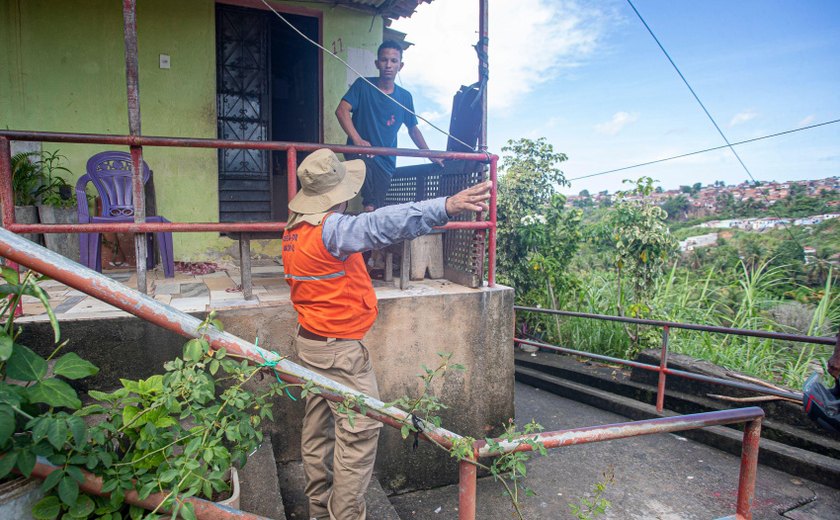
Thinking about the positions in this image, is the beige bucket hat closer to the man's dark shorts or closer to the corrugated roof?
the man's dark shorts

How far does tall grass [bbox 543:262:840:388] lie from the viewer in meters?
6.38

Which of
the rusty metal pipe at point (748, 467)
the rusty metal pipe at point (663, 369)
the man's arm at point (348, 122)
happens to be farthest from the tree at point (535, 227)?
the rusty metal pipe at point (748, 467)

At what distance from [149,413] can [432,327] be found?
7.33 feet

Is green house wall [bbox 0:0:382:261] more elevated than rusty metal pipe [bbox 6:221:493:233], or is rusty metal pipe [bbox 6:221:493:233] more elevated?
green house wall [bbox 0:0:382:261]

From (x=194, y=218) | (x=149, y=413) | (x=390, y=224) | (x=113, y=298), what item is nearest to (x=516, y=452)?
(x=390, y=224)

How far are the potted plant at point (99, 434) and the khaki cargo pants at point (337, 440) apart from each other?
2.90 feet

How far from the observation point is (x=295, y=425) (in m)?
3.45

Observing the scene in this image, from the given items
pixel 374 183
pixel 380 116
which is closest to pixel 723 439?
pixel 374 183

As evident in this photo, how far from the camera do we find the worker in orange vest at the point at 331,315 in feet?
8.93

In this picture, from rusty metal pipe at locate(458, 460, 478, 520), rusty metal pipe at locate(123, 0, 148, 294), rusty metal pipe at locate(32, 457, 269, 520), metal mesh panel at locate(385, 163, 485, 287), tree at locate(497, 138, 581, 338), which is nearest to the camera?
rusty metal pipe at locate(32, 457, 269, 520)

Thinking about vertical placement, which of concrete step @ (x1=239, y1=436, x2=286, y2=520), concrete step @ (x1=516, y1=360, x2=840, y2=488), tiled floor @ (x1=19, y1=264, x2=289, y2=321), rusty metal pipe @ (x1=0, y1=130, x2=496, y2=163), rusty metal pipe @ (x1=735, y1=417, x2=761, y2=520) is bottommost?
concrete step @ (x1=516, y1=360, x2=840, y2=488)

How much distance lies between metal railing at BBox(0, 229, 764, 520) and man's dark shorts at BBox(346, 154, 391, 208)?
3.14 m

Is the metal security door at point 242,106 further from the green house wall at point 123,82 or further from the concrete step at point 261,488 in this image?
the concrete step at point 261,488

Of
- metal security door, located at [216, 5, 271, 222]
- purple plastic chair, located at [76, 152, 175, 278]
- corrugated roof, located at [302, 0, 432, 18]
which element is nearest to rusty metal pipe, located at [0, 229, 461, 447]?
purple plastic chair, located at [76, 152, 175, 278]
